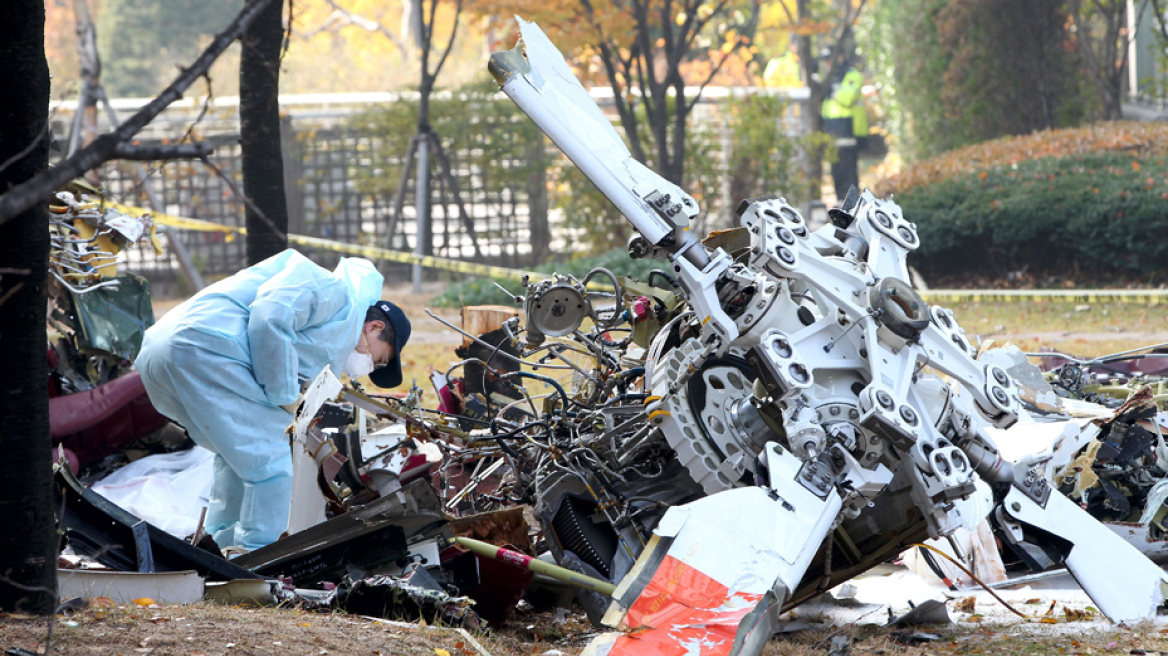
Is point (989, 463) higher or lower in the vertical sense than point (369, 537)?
higher

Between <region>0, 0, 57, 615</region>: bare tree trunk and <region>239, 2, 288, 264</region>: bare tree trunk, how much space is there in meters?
3.64

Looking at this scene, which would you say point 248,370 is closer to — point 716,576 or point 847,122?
point 716,576

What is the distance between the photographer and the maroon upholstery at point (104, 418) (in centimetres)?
647

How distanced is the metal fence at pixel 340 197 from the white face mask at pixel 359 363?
9.68m

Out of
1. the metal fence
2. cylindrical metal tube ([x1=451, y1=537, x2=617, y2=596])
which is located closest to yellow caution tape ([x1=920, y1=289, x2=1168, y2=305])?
the metal fence

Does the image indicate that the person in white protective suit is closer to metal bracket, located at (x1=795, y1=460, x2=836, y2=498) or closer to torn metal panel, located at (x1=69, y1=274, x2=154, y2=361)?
torn metal panel, located at (x1=69, y1=274, x2=154, y2=361)

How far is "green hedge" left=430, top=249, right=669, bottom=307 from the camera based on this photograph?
508 inches

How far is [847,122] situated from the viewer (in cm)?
2198

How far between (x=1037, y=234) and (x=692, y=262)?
959 centimetres

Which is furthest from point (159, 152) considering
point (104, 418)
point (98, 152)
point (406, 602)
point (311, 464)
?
point (104, 418)

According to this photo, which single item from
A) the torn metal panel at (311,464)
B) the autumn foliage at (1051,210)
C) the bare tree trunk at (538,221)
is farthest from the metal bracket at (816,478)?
the bare tree trunk at (538,221)


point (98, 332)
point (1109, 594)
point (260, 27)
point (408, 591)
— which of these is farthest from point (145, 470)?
point (1109, 594)

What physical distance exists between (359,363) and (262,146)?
2.04 metres

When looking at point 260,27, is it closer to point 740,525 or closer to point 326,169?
point 740,525
